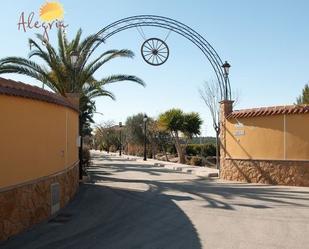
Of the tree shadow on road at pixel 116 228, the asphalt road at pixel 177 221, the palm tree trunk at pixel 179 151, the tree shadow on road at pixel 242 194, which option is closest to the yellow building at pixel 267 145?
the tree shadow on road at pixel 242 194

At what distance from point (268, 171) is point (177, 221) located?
409 inches

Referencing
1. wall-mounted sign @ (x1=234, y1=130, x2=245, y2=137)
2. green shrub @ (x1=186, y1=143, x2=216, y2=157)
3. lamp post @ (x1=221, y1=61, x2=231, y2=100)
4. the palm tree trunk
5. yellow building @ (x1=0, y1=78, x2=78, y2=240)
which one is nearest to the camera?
yellow building @ (x1=0, y1=78, x2=78, y2=240)

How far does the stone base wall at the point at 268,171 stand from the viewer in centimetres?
1966

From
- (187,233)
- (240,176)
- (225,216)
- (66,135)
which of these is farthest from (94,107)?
(187,233)

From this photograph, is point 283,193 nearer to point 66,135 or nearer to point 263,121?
point 263,121

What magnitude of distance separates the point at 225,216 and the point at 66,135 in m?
5.59

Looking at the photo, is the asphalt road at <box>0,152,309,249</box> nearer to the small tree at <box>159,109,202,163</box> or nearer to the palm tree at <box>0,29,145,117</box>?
the palm tree at <box>0,29,145,117</box>

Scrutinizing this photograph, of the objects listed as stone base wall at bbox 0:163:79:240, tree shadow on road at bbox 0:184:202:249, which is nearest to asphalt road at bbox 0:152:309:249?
tree shadow on road at bbox 0:184:202:249

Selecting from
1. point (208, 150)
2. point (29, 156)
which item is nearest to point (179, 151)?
point (208, 150)

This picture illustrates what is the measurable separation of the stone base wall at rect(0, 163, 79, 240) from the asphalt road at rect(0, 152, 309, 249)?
23cm

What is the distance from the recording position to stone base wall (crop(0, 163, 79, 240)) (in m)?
9.27

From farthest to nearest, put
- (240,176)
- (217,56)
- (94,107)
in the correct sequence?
1. (94,107)
2. (217,56)
3. (240,176)

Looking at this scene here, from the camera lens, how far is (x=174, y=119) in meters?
41.7

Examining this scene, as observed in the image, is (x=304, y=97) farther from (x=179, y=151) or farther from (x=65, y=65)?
(x=65, y=65)
